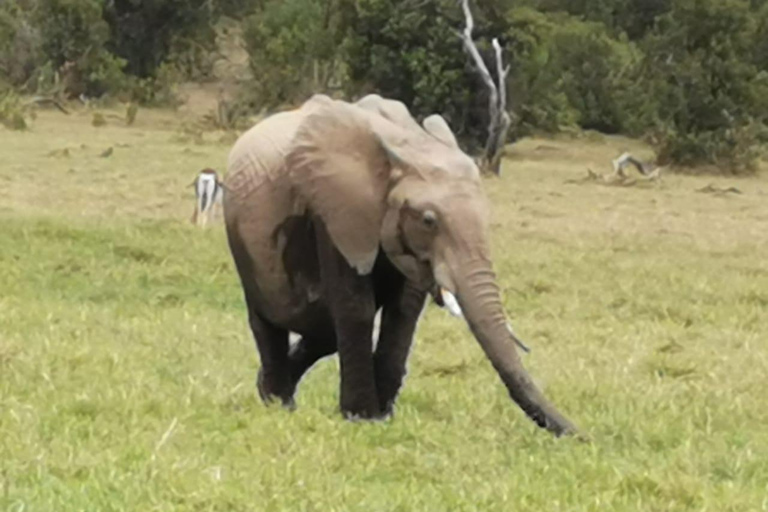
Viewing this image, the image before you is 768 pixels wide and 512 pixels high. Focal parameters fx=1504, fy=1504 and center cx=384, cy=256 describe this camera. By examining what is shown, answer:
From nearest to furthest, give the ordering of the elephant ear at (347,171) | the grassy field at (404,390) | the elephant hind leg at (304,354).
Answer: the grassy field at (404,390) < the elephant ear at (347,171) < the elephant hind leg at (304,354)

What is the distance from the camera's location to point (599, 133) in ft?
110

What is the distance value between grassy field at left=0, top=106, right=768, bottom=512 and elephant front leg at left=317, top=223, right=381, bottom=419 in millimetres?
152

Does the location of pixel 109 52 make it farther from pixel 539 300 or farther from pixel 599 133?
pixel 539 300

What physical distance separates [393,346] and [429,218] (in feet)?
2.28

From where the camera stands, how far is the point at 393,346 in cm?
572

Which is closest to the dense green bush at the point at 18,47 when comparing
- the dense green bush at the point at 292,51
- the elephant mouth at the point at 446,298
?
the dense green bush at the point at 292,51

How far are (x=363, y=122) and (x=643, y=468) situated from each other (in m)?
1.69

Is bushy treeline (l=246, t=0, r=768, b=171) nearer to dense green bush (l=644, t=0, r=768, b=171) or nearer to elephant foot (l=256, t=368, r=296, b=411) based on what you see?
dense green bush (l=644, t=0, r=768, b=171)

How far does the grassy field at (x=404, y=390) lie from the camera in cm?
421

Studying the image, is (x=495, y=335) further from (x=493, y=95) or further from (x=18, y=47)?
(x=18, y=47)

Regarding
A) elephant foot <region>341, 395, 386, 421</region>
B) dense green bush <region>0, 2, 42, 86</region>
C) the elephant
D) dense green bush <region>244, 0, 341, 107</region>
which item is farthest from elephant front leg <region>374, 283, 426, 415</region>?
dense green bush <region>0, 2, 42, 86</region>

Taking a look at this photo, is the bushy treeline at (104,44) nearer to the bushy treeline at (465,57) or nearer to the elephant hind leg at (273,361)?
the bushy treeline at (465,57)

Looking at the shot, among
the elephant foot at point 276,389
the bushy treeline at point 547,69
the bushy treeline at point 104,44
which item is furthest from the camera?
the bushy treeline at point 104,44

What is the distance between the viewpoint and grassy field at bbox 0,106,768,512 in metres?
4.21
